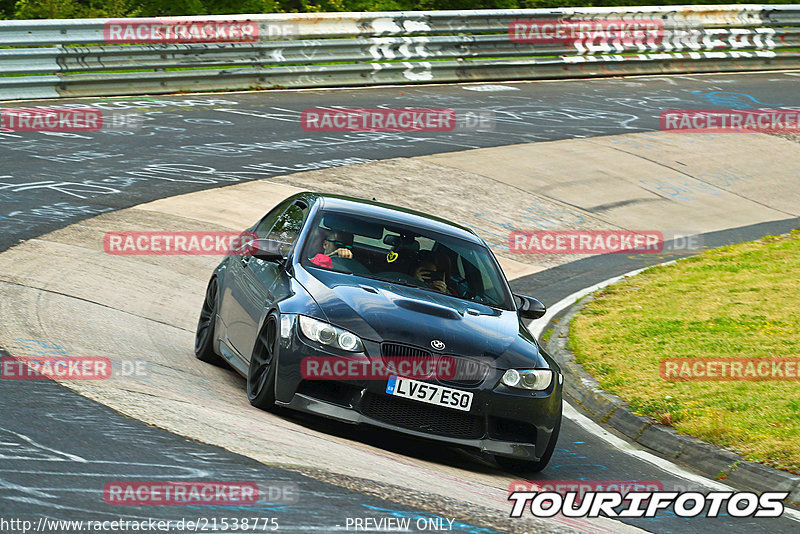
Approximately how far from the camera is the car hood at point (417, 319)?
7.05 m

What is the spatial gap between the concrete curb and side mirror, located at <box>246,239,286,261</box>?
315 cm

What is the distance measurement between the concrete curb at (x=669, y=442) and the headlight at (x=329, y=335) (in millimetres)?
2862

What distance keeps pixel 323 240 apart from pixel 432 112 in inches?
553

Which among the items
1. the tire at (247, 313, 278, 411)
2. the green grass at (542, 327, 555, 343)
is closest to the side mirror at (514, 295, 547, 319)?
the tire at (247, 313, 278, 411)

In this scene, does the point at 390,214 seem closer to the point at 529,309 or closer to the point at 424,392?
the point at 529,309

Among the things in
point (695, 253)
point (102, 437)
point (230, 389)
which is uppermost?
point (102, 437)

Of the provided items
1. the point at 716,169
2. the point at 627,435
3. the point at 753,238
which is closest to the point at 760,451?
the point at 627,435

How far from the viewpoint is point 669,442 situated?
8562mm

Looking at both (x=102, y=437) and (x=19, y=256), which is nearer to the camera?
(x=102, y=437)

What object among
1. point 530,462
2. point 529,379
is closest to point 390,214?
point 529,379

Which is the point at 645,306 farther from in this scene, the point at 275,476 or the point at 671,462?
the point at 275,476

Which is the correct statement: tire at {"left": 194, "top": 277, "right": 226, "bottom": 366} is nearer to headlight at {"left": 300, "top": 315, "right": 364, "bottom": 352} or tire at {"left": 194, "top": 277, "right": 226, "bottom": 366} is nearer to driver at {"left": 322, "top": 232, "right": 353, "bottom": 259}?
driver at {"left": 322, "top": 232, "right": 353, "bottom": 259}

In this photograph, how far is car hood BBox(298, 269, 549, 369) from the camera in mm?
7047

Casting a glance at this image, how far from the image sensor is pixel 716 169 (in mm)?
20734
